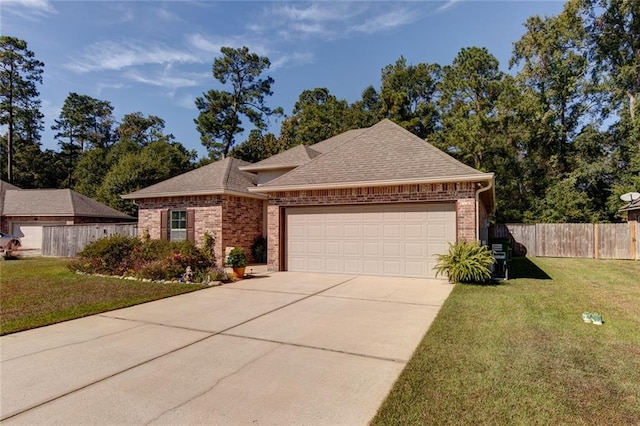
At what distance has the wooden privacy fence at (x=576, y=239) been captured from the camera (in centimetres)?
1605

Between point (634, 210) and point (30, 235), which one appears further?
point (30, 235)

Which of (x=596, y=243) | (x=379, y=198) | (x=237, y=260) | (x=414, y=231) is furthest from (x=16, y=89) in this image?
(x=596, y=243)

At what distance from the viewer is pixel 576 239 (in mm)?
16938

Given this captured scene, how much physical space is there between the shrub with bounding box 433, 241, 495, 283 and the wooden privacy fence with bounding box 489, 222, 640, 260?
10.6 m

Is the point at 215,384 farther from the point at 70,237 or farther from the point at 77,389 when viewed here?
the point at 70,237

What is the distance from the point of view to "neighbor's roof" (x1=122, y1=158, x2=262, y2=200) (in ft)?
45.0

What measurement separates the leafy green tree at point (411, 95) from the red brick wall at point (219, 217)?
15.8 metres

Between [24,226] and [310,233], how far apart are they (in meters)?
22.2

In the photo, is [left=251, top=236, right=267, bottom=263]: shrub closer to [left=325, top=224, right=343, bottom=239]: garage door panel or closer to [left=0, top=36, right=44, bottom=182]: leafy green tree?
[left=325, top=224, right=343, bottom=239]: garage door panel

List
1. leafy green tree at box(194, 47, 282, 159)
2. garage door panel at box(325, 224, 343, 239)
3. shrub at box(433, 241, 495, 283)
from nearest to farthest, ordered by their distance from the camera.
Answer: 1. shrub at box(433, 241, 495, 283)
2. garage door panel at box(325, 224, 343, 239)
3. leafy green tree at box(194, 47, 282, 159)

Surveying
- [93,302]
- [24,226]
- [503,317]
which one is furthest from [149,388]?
[24,226]

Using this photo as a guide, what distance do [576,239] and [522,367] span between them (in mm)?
16344

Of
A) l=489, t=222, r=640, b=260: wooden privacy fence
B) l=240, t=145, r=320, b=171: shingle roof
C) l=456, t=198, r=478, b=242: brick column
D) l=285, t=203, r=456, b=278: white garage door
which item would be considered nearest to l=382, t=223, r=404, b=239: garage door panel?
l=285, t=203, r=456, b=278: white garage door

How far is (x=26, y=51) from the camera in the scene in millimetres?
37969
